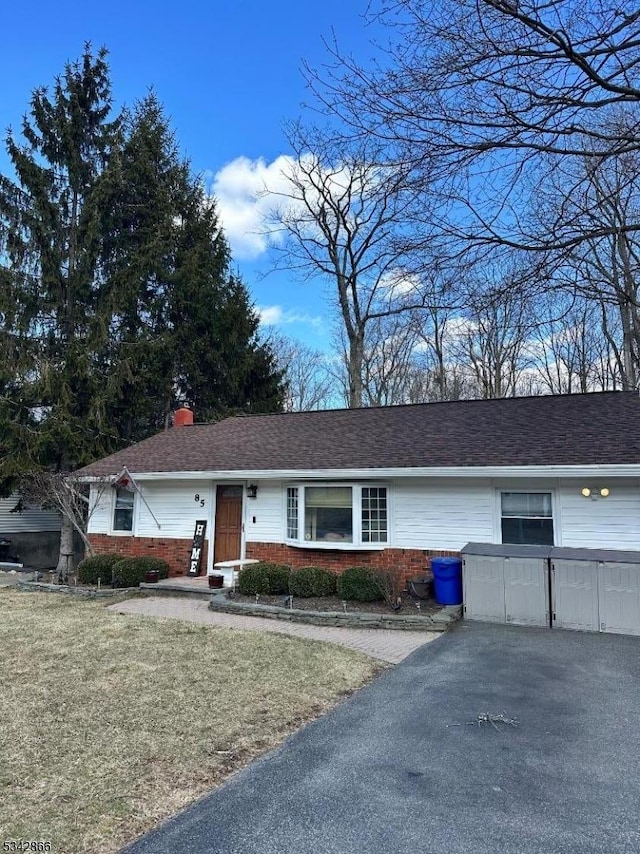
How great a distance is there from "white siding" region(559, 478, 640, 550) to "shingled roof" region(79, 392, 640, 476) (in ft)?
2.00

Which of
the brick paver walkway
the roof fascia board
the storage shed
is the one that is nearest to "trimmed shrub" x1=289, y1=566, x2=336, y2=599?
the brick paver walkway

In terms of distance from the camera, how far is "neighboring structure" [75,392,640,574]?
9.62 metres

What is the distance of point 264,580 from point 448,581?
338 cm

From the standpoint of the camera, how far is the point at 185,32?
25.0 ft

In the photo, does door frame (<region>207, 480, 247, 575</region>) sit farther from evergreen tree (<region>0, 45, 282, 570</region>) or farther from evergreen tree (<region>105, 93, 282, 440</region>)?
evergreen tree (<region>105, 93, 282, 440</region>)

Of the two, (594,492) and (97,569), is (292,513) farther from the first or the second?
(594,492)

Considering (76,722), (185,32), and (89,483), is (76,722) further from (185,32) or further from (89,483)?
(89,483)

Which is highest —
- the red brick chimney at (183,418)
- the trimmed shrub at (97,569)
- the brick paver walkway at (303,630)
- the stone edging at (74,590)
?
the red brick chimney at (183,418)

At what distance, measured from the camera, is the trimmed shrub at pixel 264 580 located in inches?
413

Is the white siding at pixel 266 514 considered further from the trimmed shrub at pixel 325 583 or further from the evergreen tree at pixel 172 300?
the evergreen tree at pixel 172 300

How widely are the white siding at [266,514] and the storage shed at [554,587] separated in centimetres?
468

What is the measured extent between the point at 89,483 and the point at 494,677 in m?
11.5

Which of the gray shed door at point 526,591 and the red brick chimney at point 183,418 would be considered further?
the red brick chimney at point 183,418

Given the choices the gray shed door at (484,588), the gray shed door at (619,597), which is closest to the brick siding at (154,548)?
the gray shed door at (484,588)
